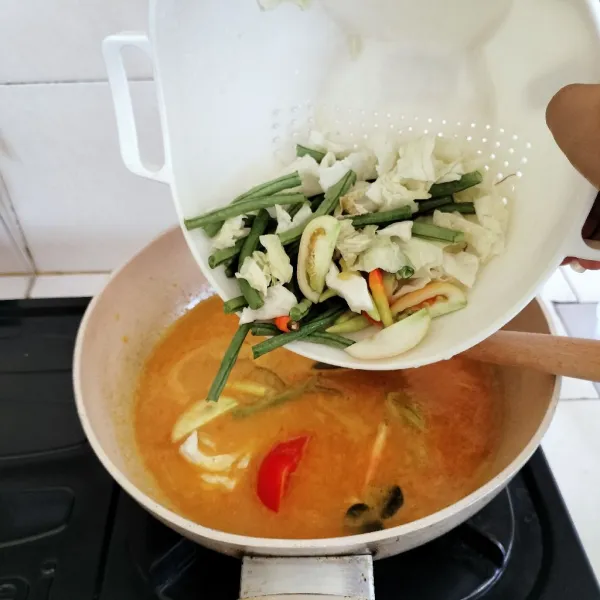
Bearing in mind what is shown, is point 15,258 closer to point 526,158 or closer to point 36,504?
point 36,504

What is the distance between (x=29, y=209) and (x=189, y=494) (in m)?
0.57

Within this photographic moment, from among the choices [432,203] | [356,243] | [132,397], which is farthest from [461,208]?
[132,397]

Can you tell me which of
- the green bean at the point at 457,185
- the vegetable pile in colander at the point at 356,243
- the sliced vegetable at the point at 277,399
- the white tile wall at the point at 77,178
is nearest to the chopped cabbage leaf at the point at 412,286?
the vegetable pile in colander at the point at 356,243

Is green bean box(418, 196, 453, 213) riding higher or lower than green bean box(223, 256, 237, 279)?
higher

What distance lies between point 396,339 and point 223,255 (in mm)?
203

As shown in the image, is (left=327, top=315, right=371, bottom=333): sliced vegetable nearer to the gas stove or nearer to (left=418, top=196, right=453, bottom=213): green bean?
(left=418, top=196, right=453, bottom=213): green bean

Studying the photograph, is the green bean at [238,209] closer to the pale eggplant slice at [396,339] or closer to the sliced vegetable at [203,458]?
the pale eggplant slice at [396,339]

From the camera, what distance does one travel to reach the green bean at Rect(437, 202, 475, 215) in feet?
2.32

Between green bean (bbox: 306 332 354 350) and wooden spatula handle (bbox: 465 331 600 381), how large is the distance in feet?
0.46

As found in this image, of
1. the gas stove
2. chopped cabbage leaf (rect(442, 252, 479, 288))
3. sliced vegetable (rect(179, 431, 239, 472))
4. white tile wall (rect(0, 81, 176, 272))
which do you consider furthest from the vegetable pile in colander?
white tile wall (rect(0, 81, 176, 272))

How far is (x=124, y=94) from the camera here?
2.11 feet

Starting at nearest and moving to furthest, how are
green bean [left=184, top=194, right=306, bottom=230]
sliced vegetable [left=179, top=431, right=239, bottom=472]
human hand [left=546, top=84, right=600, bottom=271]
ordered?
human hand [left=546, top=84, right=600, bottom=271], green bean [left=184, top=194, right=306, bottom=230], sliced vegetable [left=179, top=431, right=239, bottom=472]

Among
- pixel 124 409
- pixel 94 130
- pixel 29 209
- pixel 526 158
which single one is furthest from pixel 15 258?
pixel 526 158

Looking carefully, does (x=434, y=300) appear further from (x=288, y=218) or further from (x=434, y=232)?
(x=288, y=218)
